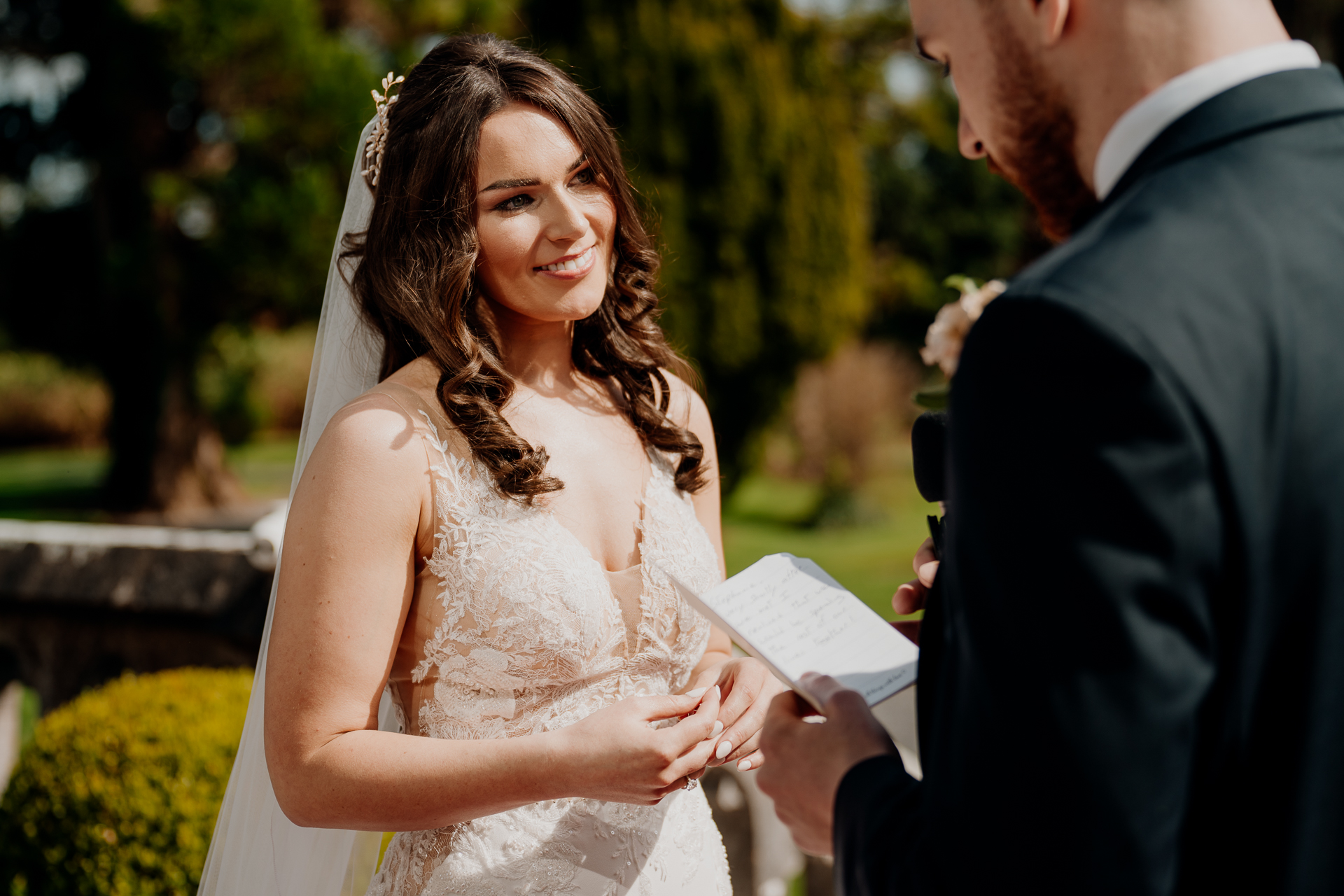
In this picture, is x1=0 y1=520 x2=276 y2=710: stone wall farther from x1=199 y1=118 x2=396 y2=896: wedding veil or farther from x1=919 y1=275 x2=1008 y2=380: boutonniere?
x1=919 y1=275 x2=1008 y2=380: boutonniere

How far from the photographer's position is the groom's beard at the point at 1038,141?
106 cm

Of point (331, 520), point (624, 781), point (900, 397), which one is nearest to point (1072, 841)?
point (624, 781)

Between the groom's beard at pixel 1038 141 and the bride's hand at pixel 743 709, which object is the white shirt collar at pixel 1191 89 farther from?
the bride's hand at pixel 743 709

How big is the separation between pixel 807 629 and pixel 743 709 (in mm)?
588

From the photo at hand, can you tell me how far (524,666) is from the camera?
190 cm

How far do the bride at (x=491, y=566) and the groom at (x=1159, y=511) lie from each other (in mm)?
883

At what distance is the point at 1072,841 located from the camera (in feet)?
2.89

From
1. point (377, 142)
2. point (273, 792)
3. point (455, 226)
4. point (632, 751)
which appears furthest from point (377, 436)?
point (273, 792)

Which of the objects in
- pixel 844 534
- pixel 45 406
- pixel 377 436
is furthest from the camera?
pixel 45 406

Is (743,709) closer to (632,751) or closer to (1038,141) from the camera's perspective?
(632,751)

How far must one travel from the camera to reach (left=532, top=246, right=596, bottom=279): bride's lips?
2068 mm

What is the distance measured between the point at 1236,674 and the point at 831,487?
12.5 meters

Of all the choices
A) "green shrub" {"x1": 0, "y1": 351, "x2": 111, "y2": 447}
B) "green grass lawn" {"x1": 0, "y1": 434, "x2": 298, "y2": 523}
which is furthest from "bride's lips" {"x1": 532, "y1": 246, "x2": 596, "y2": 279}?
"green shrub" {"x1": 0, "y1": 351, "x2": 111, "y2": 447}

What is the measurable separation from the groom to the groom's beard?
28 mm
